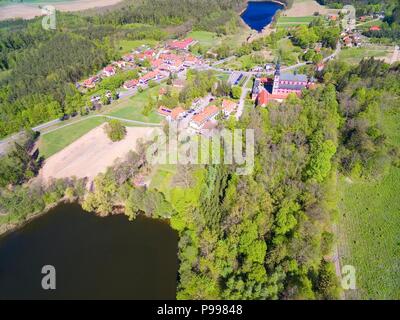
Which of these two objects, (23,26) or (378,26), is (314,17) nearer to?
(378,26)

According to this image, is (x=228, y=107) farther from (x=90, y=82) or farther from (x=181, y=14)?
(x=181, y=14)

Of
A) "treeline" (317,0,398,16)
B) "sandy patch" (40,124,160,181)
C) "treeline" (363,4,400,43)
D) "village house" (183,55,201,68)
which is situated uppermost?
"treeline" (317,0,398,16)

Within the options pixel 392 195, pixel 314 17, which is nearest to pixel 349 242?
pixel 392 195

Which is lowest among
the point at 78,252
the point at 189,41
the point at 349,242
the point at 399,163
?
the point at 78,252

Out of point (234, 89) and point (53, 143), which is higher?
point (234, 89)

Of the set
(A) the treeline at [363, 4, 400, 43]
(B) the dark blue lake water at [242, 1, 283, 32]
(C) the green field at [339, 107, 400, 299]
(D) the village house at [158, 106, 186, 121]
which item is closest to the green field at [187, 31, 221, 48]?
(B) the dark blue lake water at [242, 1, 283, 32]

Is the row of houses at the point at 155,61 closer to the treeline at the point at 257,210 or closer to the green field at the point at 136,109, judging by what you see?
the green field at the point at 136,109

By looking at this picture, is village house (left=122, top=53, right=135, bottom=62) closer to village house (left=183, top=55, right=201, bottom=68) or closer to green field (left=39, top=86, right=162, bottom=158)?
village house (left=183, top=55, right=201, bottom=68)

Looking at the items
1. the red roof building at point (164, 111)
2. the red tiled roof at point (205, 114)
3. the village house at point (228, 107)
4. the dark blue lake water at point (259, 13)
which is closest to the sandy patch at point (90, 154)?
the red roof building at point (164, 111)
